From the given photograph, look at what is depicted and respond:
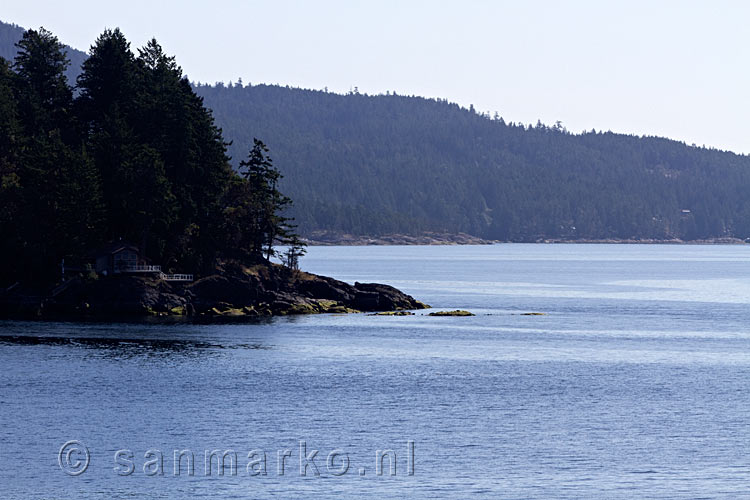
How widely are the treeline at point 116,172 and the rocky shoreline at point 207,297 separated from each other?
316cm

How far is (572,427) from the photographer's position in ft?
187

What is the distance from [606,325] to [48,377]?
206ft

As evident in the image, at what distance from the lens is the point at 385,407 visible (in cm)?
6206

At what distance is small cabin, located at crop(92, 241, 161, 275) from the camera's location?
110812 mm

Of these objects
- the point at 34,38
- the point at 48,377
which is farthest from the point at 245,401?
the point at 34,38

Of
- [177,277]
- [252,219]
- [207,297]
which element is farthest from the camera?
[252,219]

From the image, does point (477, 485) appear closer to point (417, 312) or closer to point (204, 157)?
point (417, 312)

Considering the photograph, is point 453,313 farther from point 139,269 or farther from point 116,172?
point 116,172

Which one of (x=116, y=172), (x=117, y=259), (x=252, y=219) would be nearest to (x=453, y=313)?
(x=252, y=219)

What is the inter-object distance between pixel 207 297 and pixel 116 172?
16.8 meters

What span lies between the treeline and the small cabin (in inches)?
54.8

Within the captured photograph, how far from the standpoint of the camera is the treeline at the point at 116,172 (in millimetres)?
110312

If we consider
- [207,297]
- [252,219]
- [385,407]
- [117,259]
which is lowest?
[385,407]

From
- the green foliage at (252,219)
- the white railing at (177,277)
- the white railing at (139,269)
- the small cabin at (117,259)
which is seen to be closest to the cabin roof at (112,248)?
the small cabin at (117,259)
